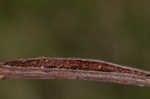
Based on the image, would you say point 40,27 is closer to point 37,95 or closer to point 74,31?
point 74,31

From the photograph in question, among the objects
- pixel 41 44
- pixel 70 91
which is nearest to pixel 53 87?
pixel 70 91

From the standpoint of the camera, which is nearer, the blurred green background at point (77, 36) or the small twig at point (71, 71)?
the small twig at point (71, 71)

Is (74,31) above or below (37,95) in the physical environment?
above

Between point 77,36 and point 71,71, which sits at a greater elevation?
point 77,36

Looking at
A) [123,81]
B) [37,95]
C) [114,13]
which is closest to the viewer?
[123,81]
